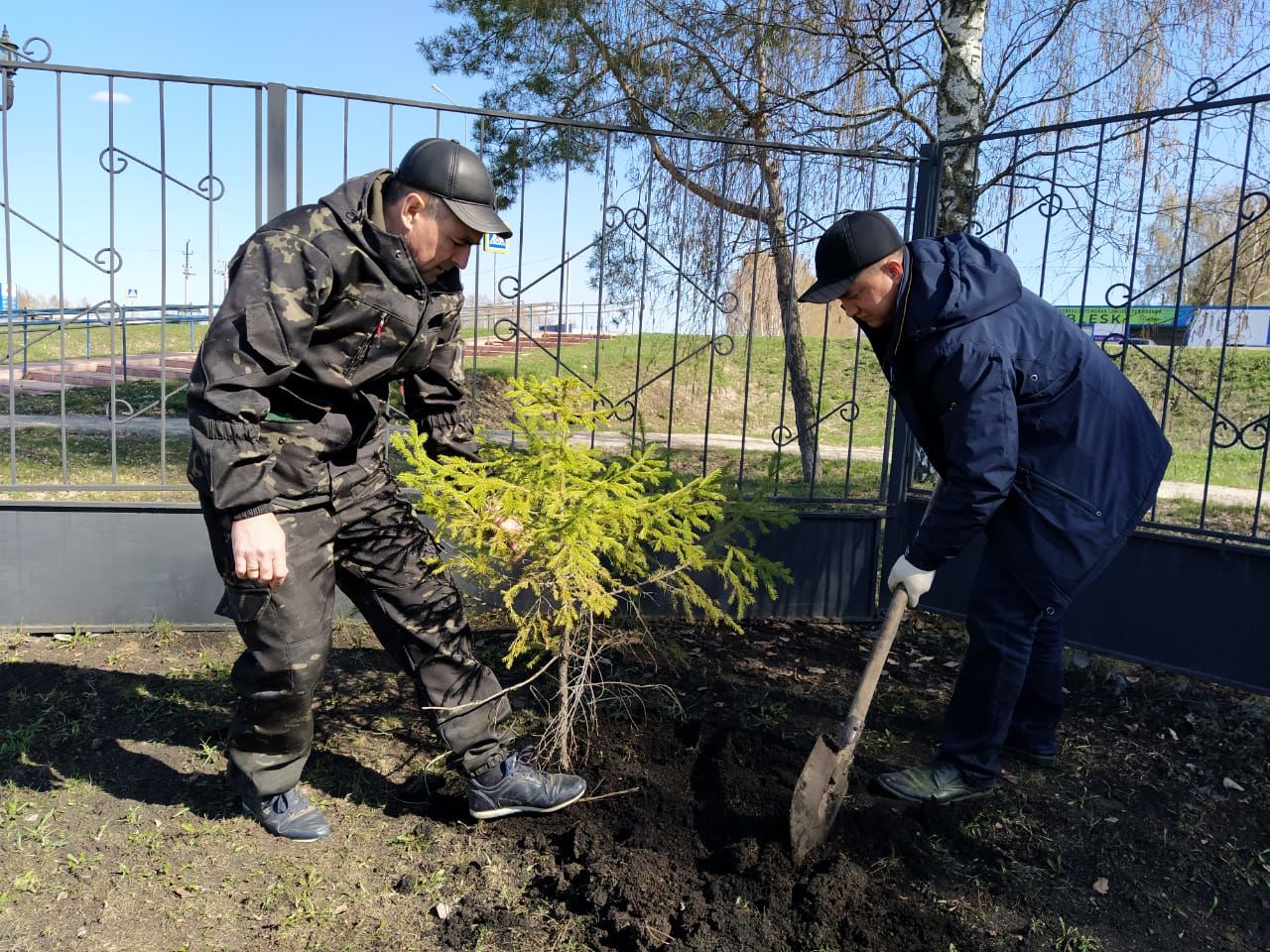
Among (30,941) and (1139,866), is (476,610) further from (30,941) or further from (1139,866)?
(1139,866)

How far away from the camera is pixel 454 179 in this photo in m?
2.39

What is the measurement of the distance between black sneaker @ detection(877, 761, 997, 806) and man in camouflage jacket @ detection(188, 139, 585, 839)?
40.4 inches

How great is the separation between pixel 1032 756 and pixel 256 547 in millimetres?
2747

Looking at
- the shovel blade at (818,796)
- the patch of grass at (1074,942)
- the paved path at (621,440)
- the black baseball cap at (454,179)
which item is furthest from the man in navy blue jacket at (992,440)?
the paved path at (621,440)

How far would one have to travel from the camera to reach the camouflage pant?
99.5 inches

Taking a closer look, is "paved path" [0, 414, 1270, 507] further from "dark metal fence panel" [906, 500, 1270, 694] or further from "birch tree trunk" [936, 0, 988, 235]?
"dark metal fence panel" [906, 500, 1270, 694]

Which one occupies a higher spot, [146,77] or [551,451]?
[146,77]

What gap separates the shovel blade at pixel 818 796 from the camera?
252 centimetres

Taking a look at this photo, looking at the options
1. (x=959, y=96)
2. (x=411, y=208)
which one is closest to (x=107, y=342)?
(x=959, y=96)

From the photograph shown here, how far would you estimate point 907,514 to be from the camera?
4.82 meters

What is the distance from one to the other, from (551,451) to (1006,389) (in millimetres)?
1368

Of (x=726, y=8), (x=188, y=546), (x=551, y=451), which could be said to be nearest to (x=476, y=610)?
(x=188, y=546)

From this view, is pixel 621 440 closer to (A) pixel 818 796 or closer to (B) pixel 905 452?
(B) pixel 905 452

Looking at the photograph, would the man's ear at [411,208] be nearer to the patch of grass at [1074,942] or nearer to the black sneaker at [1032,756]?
the patch of grass at [1074,942]
